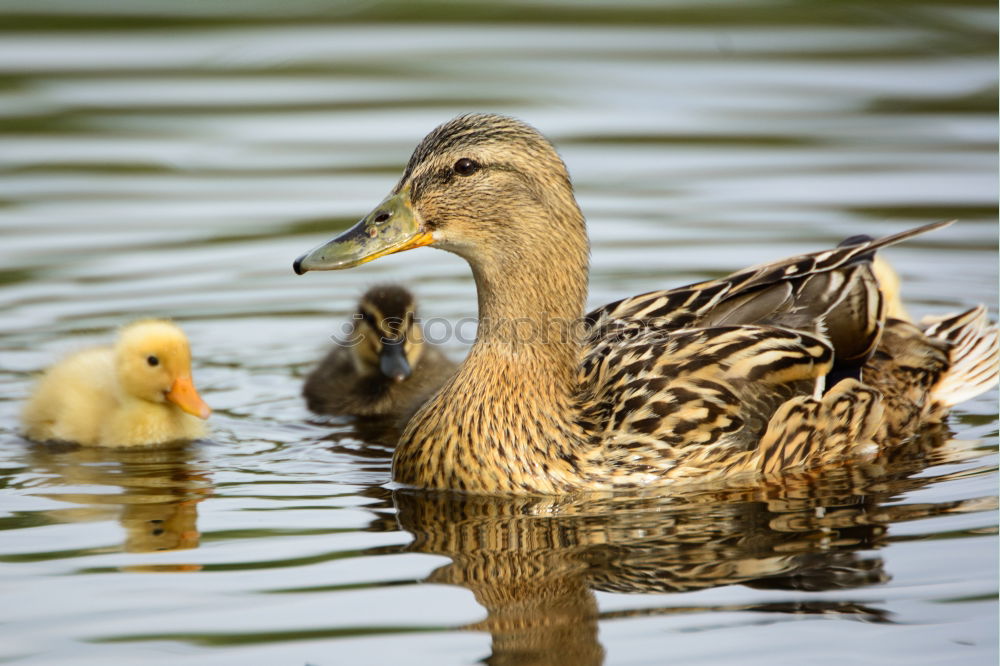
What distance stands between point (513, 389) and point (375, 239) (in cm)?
83

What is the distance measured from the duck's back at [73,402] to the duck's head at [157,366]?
15 centimetres

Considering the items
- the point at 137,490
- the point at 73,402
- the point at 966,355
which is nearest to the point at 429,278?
the point at 73,402

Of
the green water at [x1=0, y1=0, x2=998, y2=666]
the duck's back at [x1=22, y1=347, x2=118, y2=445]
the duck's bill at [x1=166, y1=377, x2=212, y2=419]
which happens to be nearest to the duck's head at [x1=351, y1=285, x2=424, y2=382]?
the green water at [x1=0, y1=0, x2=998, y2=666]

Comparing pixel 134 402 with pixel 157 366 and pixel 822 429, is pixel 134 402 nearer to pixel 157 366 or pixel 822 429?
pixel 157 366

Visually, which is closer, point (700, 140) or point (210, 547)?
point (210, 547)

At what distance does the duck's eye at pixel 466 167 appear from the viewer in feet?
20.4

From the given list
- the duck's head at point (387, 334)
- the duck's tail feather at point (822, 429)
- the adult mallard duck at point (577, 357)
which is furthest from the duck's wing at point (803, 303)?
the duck's head at point (387, 334)

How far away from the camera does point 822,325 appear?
6.59m

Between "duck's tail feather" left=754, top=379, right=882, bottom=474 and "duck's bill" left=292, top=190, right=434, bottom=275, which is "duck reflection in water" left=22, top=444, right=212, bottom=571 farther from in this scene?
"duck's tail feather" left=754, top=379, right=882, bottom=474

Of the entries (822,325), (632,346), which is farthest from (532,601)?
(822,325)

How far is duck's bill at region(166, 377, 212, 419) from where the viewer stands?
23.3ft

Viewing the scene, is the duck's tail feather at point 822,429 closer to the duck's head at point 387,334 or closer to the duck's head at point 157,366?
the duck's head at point 387,334

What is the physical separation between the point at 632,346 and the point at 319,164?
231 inches

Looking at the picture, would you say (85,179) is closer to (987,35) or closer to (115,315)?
(115,315)
